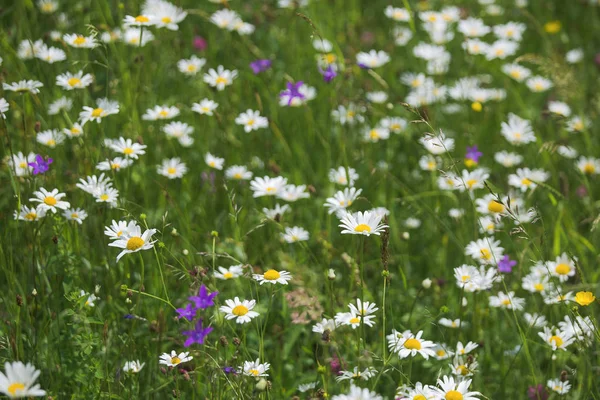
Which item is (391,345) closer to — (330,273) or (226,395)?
(330,273)

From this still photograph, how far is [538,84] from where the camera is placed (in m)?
4.34

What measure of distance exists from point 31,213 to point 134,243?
0.48 m

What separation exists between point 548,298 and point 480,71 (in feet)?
8.37

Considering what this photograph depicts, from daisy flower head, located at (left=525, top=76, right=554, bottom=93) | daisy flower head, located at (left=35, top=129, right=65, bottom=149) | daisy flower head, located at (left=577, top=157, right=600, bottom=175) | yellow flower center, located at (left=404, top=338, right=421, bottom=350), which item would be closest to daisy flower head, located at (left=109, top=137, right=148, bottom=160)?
daisy flower head, located at (left=35, top=129, right=65, bottom=149)

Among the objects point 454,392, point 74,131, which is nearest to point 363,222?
point 454,392

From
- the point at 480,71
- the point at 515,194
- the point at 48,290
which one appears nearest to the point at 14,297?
the point at 48,290

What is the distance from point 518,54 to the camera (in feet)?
16.3

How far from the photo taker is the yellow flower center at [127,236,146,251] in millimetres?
2014

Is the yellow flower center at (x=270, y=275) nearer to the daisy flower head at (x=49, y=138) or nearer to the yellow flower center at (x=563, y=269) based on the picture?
the yellow flower center at (x=563, y=269)

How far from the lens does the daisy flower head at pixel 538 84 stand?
431cm

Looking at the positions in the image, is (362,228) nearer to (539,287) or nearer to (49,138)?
(539,287)

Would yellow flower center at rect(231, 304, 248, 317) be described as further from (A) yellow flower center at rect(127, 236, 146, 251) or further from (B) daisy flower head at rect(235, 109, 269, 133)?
(B) daisy flower head at rect(235, 109, 269, 133)

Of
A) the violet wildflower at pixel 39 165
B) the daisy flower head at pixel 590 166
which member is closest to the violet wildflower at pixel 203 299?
the violet wildflower at pixel 39 165

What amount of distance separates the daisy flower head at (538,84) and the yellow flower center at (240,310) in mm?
2959
